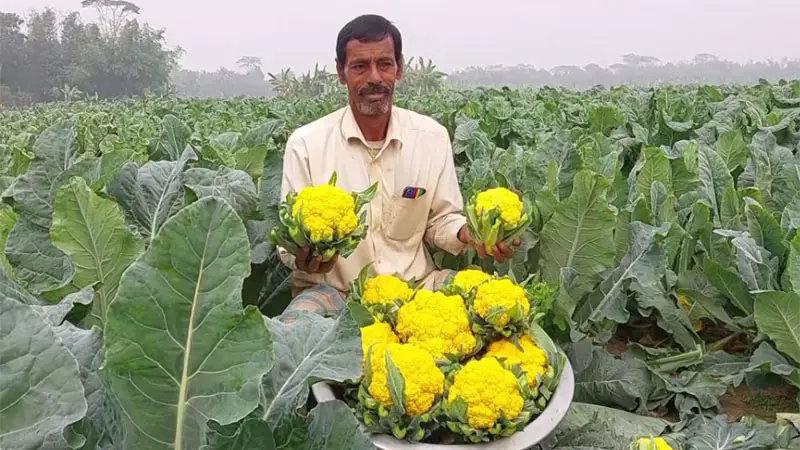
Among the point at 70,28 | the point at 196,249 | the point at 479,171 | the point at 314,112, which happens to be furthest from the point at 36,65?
the point at 196,249

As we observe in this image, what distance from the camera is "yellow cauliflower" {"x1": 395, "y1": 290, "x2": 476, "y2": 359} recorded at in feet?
6.68

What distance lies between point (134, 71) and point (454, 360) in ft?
134

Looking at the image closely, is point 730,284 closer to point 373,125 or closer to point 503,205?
point 503,205

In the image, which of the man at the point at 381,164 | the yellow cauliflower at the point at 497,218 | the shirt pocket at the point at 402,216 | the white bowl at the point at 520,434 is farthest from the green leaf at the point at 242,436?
the shirt pocket at the point at 402,216

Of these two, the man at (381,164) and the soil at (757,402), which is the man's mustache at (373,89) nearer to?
the man at (381,164)

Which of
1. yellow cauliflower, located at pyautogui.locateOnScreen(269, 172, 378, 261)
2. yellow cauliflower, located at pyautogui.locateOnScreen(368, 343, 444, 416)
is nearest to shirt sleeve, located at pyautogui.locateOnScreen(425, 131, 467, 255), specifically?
yellow cauliflower, located at pyautogui.locateOnScreen(269, 172, 378, 261)

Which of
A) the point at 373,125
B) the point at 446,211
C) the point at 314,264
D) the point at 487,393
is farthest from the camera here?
the point at 446,211

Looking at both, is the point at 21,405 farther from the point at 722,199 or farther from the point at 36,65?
the point at 36,65

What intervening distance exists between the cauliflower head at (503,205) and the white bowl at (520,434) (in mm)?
565

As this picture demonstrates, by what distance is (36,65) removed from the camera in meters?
33.7

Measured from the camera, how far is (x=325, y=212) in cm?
216

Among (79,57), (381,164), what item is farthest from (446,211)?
(79,57)

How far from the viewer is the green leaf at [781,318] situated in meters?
2.20

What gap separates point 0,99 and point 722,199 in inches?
1172
